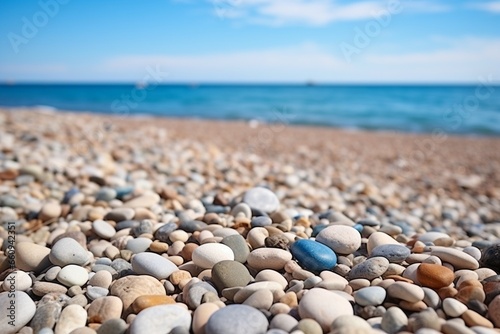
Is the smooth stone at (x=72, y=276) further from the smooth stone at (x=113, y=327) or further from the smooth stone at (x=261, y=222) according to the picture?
the smooth stone at (x=261, y=222)

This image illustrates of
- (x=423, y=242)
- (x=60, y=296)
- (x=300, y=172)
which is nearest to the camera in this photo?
(x=60, y=296)

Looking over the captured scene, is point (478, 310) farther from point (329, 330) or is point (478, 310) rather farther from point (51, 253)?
point (51, 253)

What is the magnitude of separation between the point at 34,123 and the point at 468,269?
21.0ft

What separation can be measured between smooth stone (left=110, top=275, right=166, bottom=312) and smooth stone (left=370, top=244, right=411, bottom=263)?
981mm

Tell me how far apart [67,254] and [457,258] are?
71.1 inches

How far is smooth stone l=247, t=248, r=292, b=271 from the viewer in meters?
1.74

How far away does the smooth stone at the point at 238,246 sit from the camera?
1.81 metres

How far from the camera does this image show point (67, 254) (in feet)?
6.07

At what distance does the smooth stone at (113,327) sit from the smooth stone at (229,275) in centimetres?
40

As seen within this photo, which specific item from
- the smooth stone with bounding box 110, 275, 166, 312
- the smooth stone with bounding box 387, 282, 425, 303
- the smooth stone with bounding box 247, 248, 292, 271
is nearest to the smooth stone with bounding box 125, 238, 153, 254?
the smooth stone with bounding box 110, 275, 166, 312

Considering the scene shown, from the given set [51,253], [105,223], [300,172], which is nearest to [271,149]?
[300,172]

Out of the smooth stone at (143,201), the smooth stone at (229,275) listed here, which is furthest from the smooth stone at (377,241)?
the smooth stone at (143,201)

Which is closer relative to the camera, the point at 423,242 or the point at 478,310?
the point at 478,310

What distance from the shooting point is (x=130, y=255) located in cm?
199
